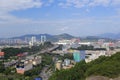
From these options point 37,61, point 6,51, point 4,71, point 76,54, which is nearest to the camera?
point 4,71

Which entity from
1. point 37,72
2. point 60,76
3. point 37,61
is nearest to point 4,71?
point 37,72

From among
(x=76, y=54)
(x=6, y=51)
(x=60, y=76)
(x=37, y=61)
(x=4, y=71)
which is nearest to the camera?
(x=60, y=76)

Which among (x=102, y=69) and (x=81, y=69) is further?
(x=81, y=69)

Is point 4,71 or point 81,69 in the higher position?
point 81,69

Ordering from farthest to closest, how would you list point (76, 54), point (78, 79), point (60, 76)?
point (76, 54), point (60, 76), point (78, 79)

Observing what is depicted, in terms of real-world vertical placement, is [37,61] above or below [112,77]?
below

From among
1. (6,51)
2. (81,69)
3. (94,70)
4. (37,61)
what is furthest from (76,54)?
(94,70)

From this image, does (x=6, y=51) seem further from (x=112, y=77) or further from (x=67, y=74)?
(x=112, y=77)

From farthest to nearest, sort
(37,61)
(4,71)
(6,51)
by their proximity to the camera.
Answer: (6,51), (37,61), (4,71)

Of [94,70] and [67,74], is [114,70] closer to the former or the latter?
[94,70]

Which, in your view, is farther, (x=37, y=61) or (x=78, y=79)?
(x=37, y=61)
